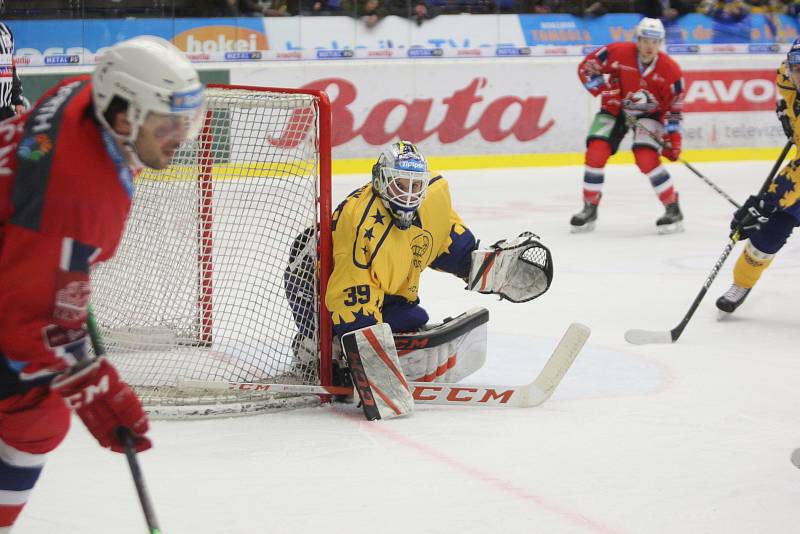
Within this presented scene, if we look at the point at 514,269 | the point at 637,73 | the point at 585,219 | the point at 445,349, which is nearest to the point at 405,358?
the point at 445,349

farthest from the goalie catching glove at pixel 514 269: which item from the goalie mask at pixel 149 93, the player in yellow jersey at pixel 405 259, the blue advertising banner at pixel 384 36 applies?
the blue advertising banner at pixel 384 36

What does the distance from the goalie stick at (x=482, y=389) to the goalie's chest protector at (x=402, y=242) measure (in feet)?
0.96

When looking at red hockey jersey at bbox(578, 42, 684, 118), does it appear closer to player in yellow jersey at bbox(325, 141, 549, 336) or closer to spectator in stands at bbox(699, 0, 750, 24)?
spectator in stands at bbox(699, 0, 750, 24)

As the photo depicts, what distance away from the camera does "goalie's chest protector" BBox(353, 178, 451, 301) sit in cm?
317

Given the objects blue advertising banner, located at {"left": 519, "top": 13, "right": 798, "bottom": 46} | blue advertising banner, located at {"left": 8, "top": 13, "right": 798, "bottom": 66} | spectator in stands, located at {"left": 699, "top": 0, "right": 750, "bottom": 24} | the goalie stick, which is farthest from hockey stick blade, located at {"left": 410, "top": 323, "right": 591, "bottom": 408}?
spectator in stands, located at {"left": 699, "top": 0, "right": 750, "bottom": 24}

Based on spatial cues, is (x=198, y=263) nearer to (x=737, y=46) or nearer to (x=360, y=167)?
(x=360, y=167)

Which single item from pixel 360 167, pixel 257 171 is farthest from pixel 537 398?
pixel 360 167

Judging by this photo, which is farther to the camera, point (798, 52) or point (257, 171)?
point (798, 52)

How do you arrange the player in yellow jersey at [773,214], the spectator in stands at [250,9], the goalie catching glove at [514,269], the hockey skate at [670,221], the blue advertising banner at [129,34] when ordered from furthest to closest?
1. the spectator in stands at [250,9]
2. the blue advertising banner at [129,34]
3. the hockey skate at [670,221]
4. the player in yellow jersey at [773,214]
5. the goalie catching glove at [514,269]

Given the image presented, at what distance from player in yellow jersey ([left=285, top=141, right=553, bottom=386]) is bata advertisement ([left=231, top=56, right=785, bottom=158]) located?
546 cm

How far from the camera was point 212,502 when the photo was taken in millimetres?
2568

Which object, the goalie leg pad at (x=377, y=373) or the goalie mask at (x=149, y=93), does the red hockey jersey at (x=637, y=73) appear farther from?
the goalie mask at (x=149, y=93)

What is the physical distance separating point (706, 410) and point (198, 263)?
1580 millimetres

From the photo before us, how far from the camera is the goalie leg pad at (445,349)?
3.36 meters
